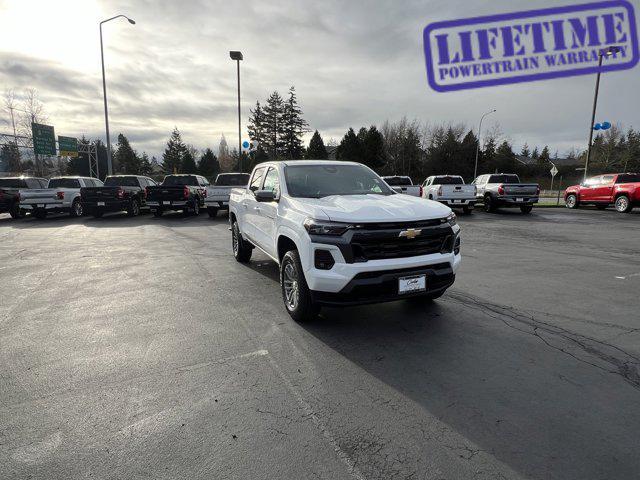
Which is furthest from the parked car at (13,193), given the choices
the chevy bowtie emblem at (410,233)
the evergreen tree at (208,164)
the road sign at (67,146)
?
the evergreen tree at (208,164)

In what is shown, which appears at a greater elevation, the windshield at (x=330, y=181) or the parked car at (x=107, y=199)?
the windshield at (x=330, y=181)

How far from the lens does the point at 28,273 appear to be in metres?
7.05

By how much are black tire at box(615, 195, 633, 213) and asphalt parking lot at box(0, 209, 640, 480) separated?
15.3 m

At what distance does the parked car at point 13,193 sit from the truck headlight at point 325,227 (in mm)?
18156

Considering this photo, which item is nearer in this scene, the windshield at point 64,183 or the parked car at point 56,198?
the parked car at point 56,198

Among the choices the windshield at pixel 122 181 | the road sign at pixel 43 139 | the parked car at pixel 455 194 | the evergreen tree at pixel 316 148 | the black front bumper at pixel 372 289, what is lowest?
the black front bumper at pixel 372 289

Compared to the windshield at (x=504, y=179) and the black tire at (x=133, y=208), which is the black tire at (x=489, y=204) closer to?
the windshield at (x=504, y=179)

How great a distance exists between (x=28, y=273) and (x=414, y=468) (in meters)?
7.74

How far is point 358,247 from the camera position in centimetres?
387

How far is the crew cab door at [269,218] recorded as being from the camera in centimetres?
525

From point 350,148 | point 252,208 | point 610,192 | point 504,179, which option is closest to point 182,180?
point 252,208

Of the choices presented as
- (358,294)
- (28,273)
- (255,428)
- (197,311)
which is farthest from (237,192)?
(255,428)

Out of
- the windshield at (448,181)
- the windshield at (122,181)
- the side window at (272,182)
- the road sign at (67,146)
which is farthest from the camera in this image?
the road sign at (67,146)

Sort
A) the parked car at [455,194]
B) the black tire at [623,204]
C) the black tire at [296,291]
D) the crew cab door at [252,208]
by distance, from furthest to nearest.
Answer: the black tire at [623,204]
the parked car at [455,194]
the crew cab door at [252,208]
the black tire at [296,291]
